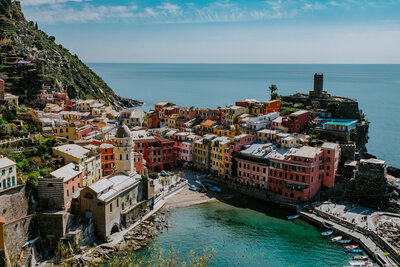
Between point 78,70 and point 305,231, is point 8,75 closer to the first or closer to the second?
point 78,70

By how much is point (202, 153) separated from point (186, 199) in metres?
12.5

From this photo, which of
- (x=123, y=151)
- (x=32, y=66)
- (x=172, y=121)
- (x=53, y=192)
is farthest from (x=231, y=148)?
(x=32, y=66)

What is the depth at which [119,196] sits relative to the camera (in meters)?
45.0

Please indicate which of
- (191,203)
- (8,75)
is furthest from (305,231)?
(8,75)

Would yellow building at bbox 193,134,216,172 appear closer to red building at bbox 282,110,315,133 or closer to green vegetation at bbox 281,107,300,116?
red building at bbox 282,110,315,133

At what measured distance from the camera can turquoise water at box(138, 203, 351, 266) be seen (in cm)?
4072

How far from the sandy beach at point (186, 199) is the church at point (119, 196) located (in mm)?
3574

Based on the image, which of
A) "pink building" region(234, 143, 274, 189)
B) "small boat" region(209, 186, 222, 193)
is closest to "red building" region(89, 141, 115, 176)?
"small boat" region(209, 186, 222, 193)

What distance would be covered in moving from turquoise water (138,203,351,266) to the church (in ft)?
14.9

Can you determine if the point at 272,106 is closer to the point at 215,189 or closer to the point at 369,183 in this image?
the point at 215,189

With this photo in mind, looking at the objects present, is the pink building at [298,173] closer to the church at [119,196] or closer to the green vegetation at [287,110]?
the church at [119,196]

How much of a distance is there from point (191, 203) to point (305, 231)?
15902mm

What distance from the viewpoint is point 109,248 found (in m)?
40.5

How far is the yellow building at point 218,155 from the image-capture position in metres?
63.0
